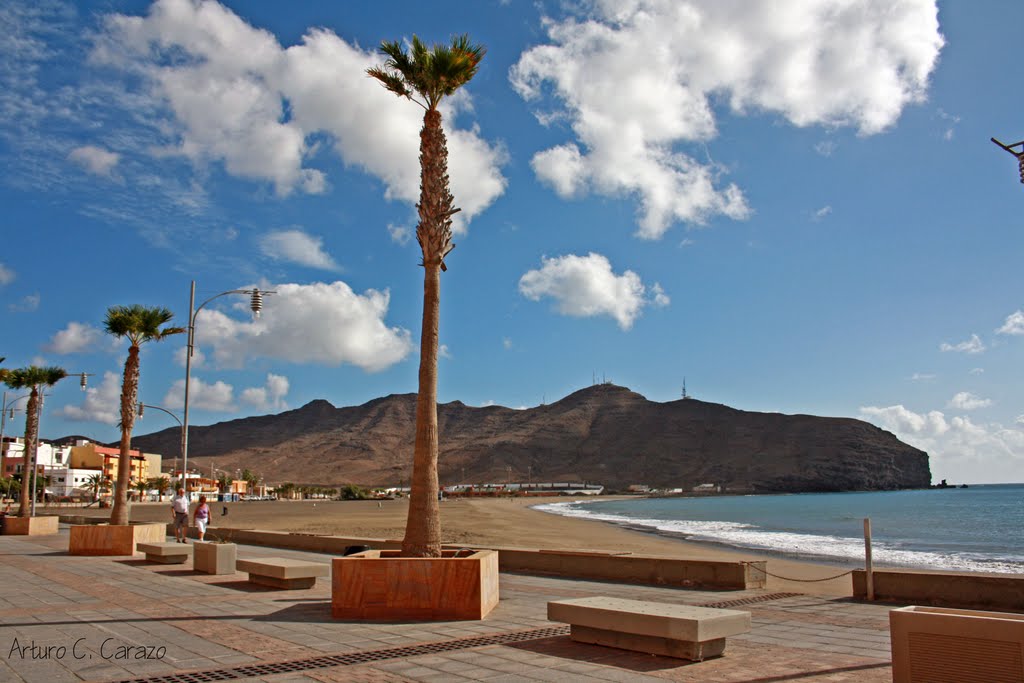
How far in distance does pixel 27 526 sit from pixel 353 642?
23122mm

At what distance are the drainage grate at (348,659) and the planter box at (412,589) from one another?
94 centimetres

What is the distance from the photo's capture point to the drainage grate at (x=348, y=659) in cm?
589

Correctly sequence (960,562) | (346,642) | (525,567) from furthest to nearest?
1. (960,562)
2. (525,567)
3. (346,642)

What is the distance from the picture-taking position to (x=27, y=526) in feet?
82.4

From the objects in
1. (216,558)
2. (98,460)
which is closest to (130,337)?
(216,558)

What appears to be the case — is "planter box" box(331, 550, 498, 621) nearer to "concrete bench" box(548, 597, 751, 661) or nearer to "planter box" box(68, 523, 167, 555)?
"concrete bench" box(548, 597, 751, 661)

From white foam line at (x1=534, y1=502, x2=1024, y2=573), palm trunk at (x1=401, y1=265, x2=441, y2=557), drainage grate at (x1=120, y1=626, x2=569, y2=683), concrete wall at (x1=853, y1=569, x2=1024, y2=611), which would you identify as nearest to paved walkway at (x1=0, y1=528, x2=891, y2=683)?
drainage grate at (x1=120, y1=626, x2=569, y2=683)

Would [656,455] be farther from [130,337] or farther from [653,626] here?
[653,626]

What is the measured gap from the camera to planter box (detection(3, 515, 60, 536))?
2511 centimetres

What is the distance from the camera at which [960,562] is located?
86.7 ft

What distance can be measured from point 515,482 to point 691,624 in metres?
148

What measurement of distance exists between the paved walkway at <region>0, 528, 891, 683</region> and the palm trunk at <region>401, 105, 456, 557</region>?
1260 mm

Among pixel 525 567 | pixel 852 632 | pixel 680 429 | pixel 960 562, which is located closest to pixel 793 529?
pixel 960 562

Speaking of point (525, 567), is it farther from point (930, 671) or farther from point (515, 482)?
point (515, 482)
